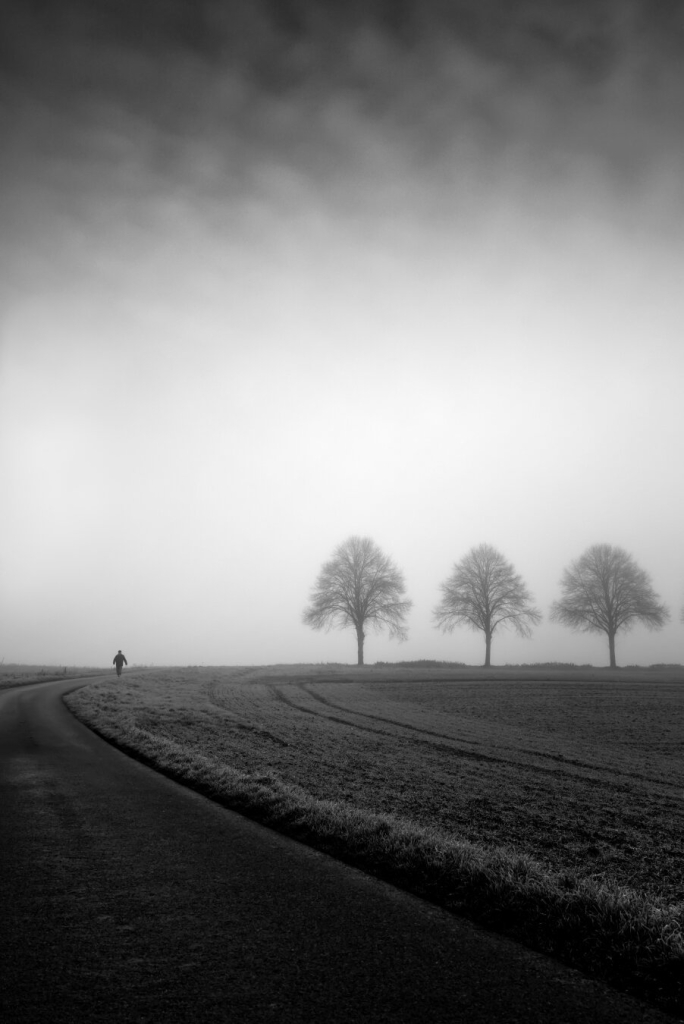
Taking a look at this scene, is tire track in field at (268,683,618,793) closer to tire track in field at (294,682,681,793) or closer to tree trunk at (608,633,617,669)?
tire track in field at (294,682,681,793)

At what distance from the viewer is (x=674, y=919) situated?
536 centimetres

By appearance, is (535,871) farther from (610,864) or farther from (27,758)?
(27,758)

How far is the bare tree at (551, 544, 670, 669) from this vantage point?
209 ft

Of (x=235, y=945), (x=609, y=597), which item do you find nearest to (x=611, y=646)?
(x=609, y=597)

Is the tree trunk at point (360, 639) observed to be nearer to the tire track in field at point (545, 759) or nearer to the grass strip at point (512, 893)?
the tire track in field at point (545, 759)

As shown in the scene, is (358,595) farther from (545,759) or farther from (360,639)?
(545,759)

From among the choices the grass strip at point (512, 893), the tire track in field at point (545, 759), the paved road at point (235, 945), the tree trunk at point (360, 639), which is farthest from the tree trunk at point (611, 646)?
the paved road at point (235, 945)

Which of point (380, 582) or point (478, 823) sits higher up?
point (380, 582)

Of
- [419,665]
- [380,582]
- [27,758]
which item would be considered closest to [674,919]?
[27,758]

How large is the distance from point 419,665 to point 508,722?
117 feet

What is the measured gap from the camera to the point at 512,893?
236 inches

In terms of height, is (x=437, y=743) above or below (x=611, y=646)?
below

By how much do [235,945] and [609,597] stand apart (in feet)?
222

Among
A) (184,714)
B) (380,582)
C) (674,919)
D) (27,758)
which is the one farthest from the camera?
(380,582)
